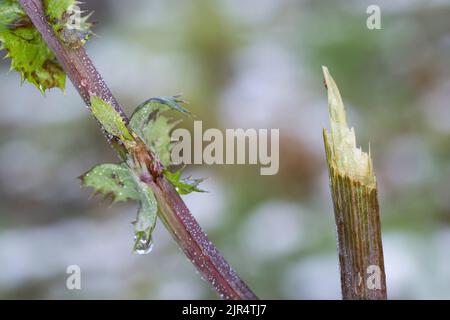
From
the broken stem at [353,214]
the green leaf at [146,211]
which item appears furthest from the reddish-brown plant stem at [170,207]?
the broken stem at [353,214]

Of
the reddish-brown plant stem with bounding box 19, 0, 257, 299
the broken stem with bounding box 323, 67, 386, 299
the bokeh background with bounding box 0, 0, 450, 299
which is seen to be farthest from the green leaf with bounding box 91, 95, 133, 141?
the bokeh background with bounding box 0, 0, 450, 299

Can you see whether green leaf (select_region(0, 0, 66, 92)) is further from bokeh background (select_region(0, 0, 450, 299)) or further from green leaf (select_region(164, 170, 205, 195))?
bokeh background (select_region(0, 0, 450, 299))

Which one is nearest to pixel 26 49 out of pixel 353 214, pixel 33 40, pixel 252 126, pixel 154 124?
pixel 33 40

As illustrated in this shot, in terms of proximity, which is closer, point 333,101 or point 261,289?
point 333,101

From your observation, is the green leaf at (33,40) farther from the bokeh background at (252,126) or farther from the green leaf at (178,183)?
the bokeh background at (252,126)
